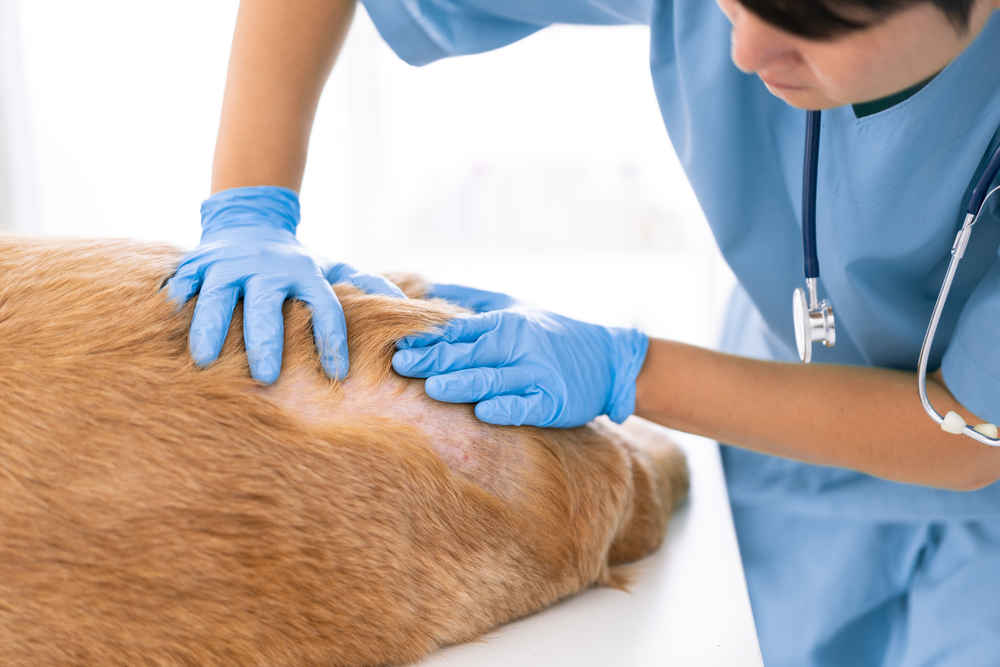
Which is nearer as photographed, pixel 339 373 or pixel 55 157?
pixel 339 373

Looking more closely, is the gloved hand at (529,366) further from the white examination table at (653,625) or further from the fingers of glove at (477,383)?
the white examination table at (653,625)

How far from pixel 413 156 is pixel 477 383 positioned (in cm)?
269

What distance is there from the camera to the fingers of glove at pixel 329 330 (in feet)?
2.50

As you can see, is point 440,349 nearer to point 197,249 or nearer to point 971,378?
point 197,249

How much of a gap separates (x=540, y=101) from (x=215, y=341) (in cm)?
274

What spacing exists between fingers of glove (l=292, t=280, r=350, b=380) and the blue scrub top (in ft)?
1.65

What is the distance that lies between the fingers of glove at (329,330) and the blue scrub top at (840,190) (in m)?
0.50

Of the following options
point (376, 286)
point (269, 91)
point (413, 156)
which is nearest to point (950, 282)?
point (376, 286)

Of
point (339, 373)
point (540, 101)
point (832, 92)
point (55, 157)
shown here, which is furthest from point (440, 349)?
point (540, 101)

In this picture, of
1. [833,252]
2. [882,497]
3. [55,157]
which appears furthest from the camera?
[55,157]

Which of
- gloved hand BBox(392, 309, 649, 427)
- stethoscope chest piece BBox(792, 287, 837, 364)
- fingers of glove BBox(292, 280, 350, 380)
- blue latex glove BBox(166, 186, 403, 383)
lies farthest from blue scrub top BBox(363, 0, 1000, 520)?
fingers of glove BBox(292, 280, 350, 380)

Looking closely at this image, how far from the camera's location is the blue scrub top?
2.86 feet

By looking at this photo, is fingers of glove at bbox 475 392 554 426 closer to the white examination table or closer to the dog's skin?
the dog's skin

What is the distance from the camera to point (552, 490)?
79 centimetres
